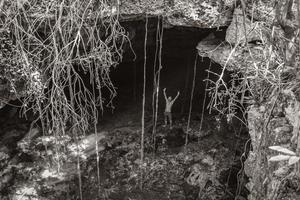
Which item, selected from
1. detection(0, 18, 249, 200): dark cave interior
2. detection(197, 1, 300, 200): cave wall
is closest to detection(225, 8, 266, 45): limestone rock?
detection(197, 1, 300, 200): cave wall

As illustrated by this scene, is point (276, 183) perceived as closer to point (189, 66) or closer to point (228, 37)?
point (228, 37)

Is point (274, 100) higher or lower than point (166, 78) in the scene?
higher

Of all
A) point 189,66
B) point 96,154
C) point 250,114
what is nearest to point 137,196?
point 96,154

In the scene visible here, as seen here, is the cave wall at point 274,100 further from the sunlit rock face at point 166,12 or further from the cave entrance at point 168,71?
the cave entrance at point 168,71

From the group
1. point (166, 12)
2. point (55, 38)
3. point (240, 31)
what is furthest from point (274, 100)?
point (55, 38)

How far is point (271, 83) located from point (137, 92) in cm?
314

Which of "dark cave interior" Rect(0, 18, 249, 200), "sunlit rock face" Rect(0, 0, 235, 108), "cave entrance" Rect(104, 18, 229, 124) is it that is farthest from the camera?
"cave entrance" Rect(104, 18, 229, 124)

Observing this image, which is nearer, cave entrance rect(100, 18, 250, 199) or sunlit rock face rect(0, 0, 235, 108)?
sunlit rock face rect(0, 0, 235, 108)

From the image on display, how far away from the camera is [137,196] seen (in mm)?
3566

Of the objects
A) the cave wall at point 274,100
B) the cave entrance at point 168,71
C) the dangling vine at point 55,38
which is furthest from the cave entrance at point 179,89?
the dangling vine at point 55,38

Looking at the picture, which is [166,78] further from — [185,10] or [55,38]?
[55,38]

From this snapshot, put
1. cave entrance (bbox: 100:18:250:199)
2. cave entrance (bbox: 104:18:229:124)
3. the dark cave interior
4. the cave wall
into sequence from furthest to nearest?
cave entrance (bbox: 104:18:229:124), the dark cave interior, cave entrance (bbox: 100:18:250:199), the cave wall

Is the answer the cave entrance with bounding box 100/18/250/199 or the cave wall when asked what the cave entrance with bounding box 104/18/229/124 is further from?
the cave wall

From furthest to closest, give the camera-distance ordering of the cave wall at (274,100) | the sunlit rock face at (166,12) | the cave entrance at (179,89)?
the cave entrance at (179,89), the sunlit rock face at (166,12), the cave wall at (274,100)
